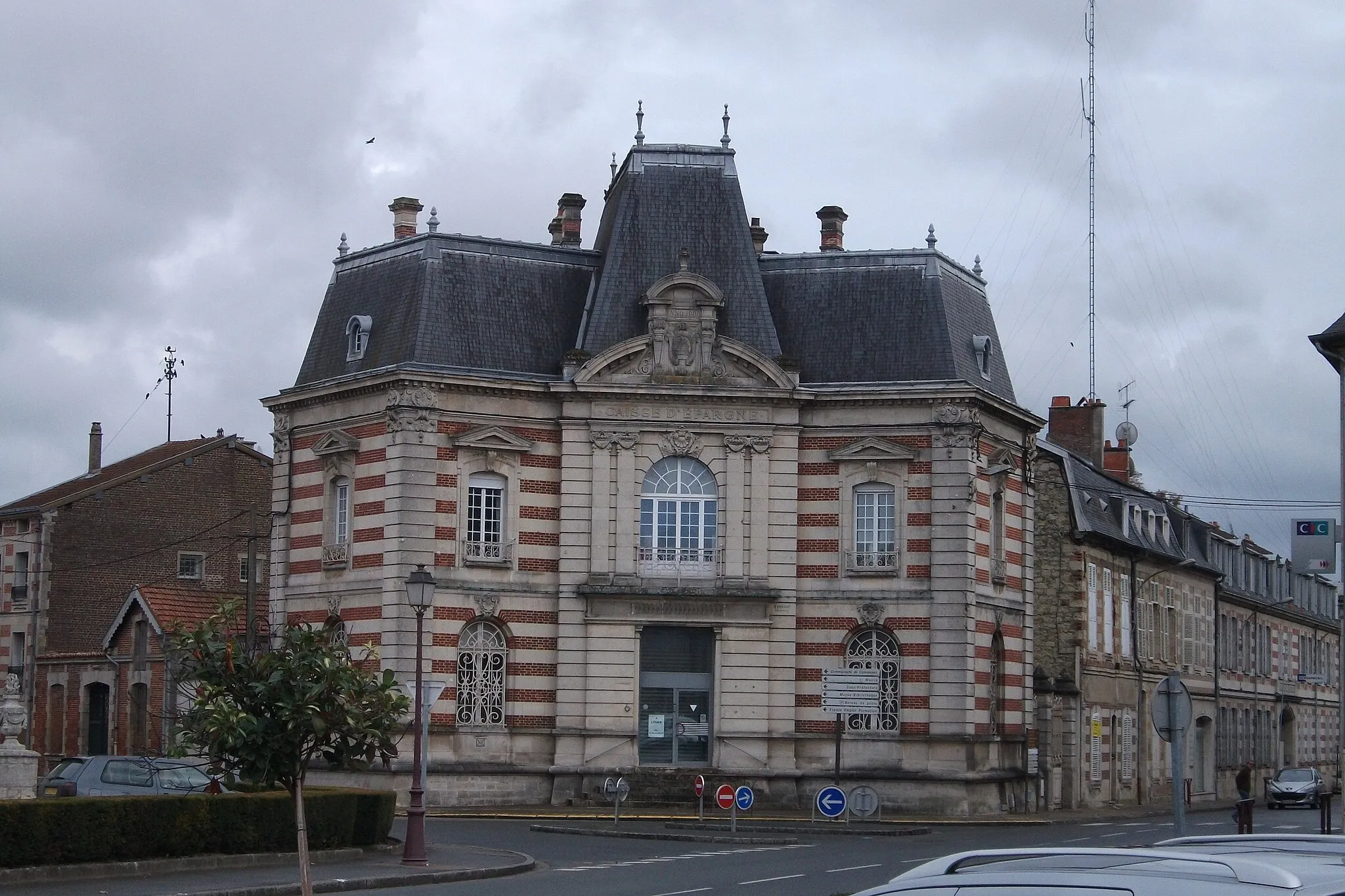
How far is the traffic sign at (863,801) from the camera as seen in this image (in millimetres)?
31734

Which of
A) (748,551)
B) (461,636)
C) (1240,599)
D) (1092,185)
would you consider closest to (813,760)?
(748,551)

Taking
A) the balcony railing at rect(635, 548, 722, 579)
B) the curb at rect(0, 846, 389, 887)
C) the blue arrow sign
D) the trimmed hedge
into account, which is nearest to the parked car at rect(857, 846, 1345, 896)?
the curb at rect(0, 846, 389, 887)

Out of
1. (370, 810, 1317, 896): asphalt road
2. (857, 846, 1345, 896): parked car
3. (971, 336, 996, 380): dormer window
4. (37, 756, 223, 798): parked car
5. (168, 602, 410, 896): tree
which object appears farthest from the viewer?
(971, 336, 996, 380): dormer window

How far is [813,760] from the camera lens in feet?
128

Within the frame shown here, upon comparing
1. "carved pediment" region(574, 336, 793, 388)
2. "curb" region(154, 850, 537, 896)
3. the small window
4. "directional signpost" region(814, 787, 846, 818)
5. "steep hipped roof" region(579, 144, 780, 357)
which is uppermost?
"steep hipped roof" region(579, 144, 780, 357)

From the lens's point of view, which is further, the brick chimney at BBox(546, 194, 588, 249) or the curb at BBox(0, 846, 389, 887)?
the brick chimney at BBox(546, 194, 588, 249)

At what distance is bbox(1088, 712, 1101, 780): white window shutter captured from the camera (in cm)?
4788

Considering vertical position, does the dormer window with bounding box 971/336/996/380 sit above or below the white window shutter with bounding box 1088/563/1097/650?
above

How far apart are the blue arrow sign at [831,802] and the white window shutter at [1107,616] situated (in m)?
20.1

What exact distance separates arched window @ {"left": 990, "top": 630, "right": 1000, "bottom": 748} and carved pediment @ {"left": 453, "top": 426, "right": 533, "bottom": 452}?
36.1 feet

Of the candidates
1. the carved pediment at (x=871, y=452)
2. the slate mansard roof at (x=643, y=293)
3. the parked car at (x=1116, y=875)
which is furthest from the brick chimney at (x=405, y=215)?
the parked car at (x=1116, y=875)

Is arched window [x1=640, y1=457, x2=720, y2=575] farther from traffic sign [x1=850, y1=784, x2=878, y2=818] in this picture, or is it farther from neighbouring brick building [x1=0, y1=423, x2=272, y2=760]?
neighbouring brick building [x1=0, y1=423, x2=272, y2=760]

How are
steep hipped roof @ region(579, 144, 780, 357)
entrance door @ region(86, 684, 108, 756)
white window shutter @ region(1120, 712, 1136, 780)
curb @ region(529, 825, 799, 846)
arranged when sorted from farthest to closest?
white window shutter @ region(1120, 712, 1136, 780), entrance door @ region(86, 684, 108, 756), steep hipped roof @ region(579, 144, 780, 357), curb @ region(529, 825, 799, 846)

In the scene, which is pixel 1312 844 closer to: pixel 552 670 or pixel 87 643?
pixel 552 670
